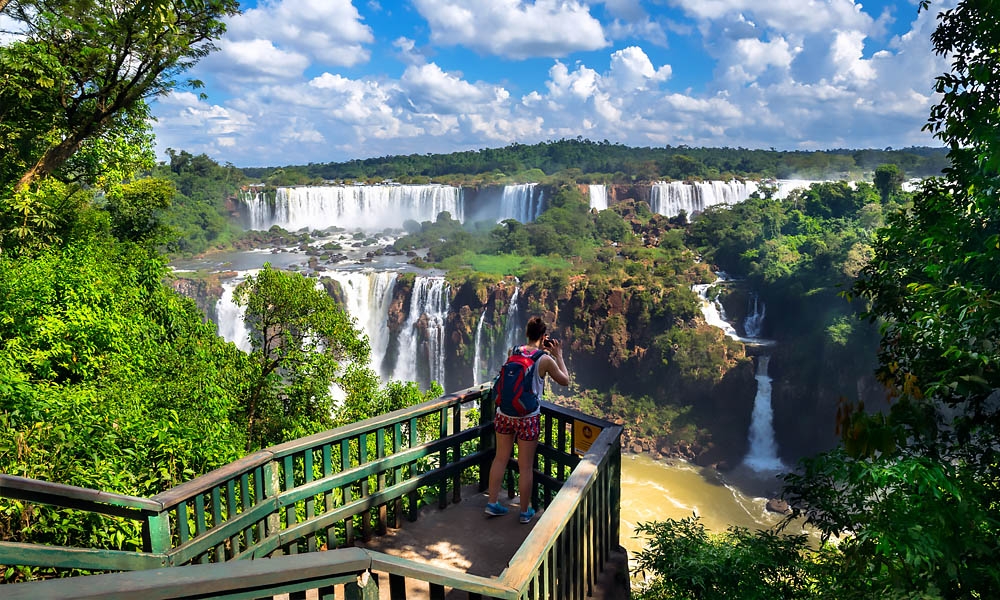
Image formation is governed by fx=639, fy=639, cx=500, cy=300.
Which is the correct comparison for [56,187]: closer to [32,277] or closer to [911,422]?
[32,277]

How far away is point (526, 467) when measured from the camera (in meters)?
3.78

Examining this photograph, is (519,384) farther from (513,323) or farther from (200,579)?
(513,323)

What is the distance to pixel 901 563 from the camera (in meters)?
3.12

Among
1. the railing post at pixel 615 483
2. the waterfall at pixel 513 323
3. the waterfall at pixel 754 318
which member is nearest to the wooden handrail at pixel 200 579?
the railing post at pixel 615 483

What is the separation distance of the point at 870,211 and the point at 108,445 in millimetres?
44950

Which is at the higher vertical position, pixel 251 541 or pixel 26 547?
pixel 26 547

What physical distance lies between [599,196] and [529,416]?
5497 centimetres

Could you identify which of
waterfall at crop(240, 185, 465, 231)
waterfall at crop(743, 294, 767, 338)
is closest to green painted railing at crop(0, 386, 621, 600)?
waterfall at crop(743, 294, 767, 338)

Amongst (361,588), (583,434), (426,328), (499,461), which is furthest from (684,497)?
(361,588)

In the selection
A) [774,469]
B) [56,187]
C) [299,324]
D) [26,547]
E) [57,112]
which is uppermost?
[57,112]

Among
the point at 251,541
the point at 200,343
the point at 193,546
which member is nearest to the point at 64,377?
the point at 200,343

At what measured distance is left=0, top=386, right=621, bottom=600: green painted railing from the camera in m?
1.30

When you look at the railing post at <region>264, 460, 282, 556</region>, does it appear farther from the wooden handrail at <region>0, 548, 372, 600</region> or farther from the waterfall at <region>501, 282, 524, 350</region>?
the waterfall at <region>501, 282, 524, 350</region>

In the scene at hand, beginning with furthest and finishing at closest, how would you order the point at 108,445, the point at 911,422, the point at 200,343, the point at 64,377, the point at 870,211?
1. the point at 870,211
2. the point at 200,343
3. the point at 64,377
4. the point at 108,445
5. the point at 911,422
